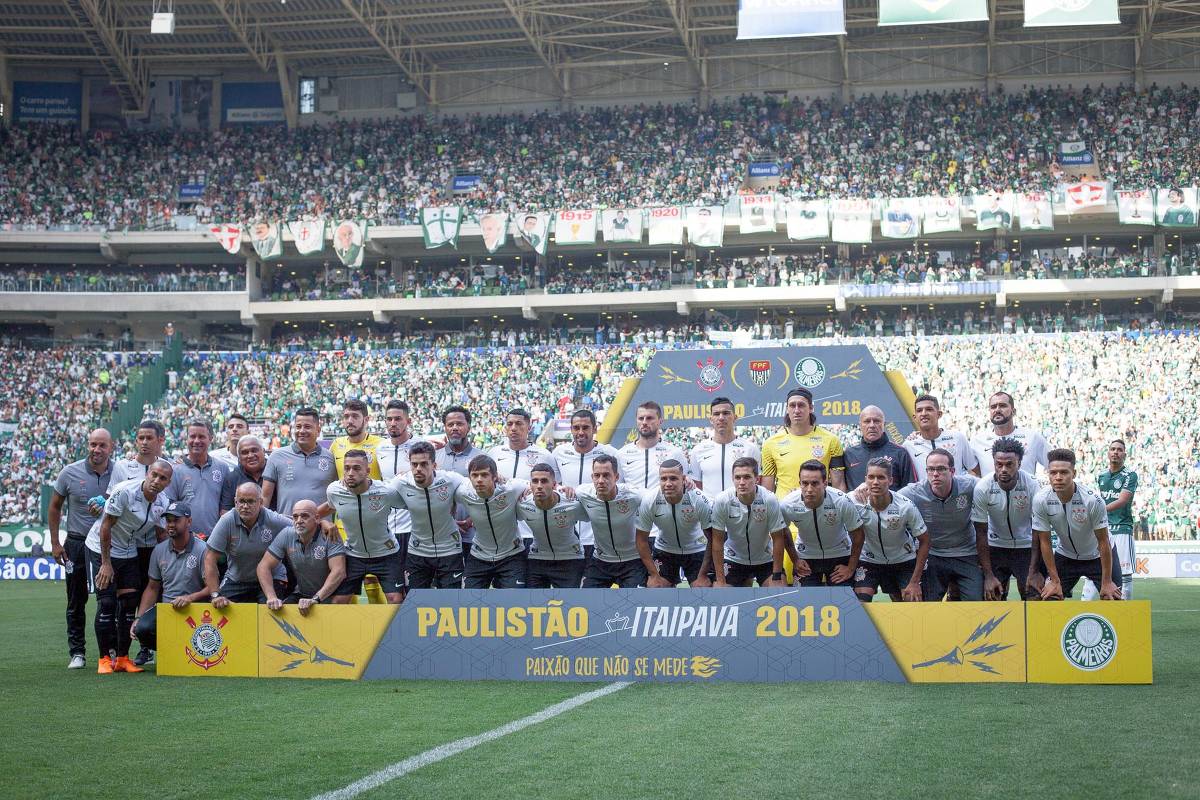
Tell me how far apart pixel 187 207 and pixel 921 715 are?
48.1 m

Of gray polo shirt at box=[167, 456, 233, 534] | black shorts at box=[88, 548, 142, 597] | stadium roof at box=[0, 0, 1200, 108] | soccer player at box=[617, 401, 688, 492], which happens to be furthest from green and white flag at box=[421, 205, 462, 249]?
black shorts at box=[88, 548, 142, 597]

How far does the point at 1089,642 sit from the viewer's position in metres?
8.88

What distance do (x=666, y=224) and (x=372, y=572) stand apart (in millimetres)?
35197

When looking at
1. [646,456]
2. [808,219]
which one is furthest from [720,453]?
[808,219]

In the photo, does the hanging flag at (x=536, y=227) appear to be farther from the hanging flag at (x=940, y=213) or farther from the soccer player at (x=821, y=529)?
the soccer player at (x=821, y=529)

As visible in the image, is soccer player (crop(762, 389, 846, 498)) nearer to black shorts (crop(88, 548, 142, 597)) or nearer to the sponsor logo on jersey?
the sponsor logo on jersey

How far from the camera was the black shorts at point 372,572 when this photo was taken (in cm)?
1044

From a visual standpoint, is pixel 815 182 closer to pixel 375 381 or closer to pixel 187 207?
pixel 375 381

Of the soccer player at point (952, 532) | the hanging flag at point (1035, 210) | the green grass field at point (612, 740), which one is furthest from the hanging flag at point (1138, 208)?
the green grass field at point (612, 740)

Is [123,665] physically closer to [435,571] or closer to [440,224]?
[435,571]

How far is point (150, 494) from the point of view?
1034cm

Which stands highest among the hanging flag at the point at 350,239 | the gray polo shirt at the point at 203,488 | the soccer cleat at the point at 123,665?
the hanging flag at the point at 350,239

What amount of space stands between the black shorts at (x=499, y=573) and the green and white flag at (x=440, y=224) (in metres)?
36.5

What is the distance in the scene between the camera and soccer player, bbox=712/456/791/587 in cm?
953
